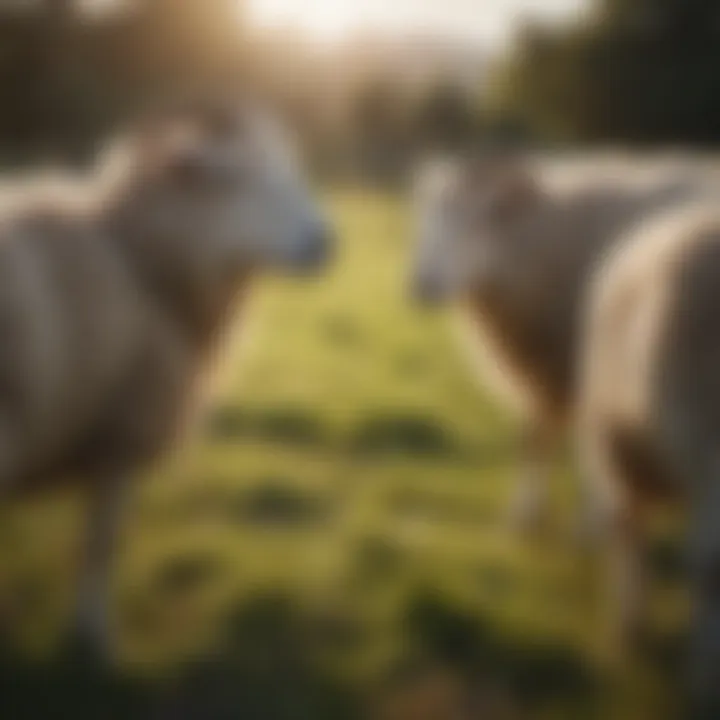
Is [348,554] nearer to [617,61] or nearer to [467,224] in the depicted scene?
[467,224]

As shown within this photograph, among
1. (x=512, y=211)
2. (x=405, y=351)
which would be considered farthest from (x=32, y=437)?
(x=512, y=211)

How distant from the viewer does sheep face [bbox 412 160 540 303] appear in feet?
4.77

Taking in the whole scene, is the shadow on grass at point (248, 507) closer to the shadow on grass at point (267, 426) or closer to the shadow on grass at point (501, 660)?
the shadow on grass at point (267, 426)

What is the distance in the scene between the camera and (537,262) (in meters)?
1.59

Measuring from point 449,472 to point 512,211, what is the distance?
322mm

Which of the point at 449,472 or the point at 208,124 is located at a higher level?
the point at 208,124

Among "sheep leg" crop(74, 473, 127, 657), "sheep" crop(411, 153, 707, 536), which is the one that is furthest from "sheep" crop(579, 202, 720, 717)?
"sheep leg" crop(74, 473, 127, 657)

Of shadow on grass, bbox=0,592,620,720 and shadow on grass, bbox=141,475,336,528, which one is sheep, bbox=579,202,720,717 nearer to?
shadow on grass, bbox=0,592,620,720

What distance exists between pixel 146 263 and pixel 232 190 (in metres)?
0.12

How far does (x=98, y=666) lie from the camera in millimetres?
1236

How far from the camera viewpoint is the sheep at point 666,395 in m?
1.06

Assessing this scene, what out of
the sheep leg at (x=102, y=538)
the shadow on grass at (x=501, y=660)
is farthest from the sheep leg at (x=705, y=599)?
the sheep leg at (x=102, y=538)

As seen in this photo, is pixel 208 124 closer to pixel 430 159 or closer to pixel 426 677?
pixel 430 159

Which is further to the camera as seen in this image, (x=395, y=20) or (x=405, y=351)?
(x=405, y=351)
